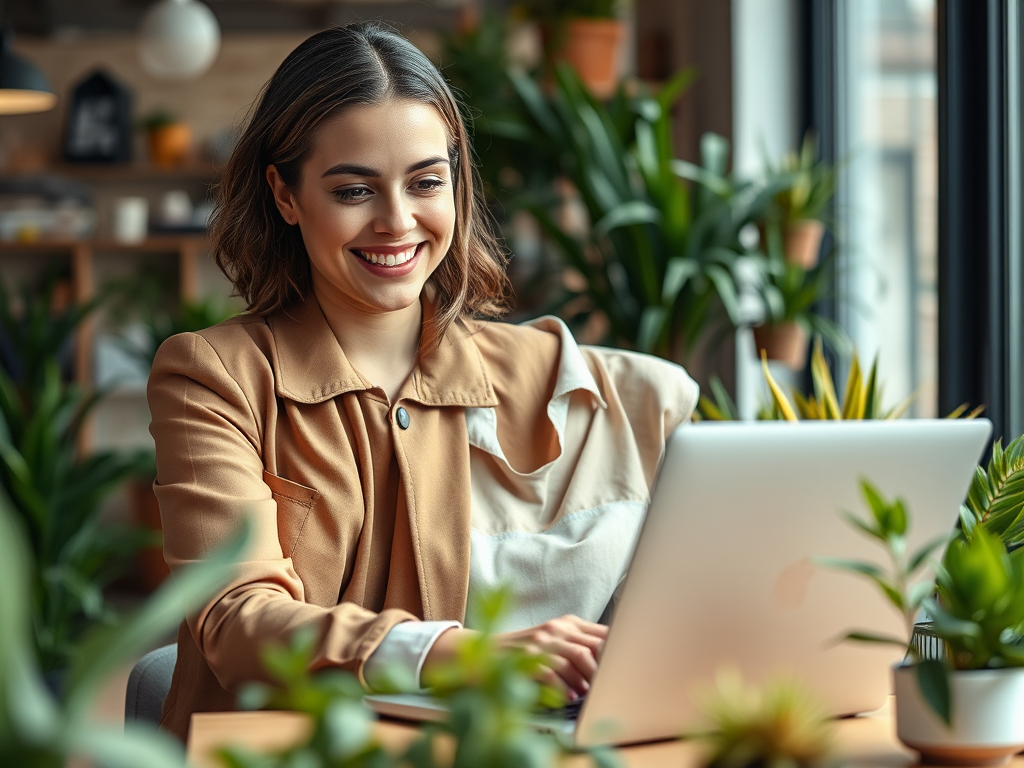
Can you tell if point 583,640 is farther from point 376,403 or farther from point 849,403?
point 849,403

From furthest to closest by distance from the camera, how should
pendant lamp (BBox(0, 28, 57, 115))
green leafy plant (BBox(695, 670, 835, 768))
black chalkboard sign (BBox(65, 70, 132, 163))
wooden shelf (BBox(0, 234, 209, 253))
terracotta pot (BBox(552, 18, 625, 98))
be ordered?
black chalkboard sign (BBox(65, 70, 132, 163)) < wooden shelf (BBox(0, 234, 209, 253)) < terracotta pot (BBox(552, 18, 625, 98)) < pendant lamp (BBox(0, 28, 57, 115)) < green leafy plant (BBox(695, 670, 835, 768))

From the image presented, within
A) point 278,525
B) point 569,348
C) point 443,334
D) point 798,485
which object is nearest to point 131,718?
point 278,525

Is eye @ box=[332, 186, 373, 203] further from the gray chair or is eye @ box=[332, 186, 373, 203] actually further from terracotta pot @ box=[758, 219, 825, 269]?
terracotta pot @ box=[758, 219, 825, 269]

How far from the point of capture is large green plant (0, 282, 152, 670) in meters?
2.93

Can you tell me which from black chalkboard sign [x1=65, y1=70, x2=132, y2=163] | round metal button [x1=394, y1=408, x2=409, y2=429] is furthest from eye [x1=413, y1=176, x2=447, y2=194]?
black chalkboard sign [x1=65, y1=70, x2=132, y2=163]

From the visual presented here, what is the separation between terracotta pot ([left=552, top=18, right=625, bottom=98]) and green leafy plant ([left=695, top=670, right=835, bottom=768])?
138 inches

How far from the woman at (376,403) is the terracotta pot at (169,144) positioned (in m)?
4.40

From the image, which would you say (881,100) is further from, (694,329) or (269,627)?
(269,627)

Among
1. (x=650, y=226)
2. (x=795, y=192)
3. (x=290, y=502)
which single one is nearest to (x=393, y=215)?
(x=290, y=502)

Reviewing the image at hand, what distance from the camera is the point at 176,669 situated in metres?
1.40

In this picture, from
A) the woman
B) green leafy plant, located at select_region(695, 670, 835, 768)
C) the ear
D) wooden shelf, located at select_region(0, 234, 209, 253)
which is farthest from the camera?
wooden shelf, located at select_region(0, 234, 209, 253)

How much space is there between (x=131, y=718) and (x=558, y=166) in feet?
8.38

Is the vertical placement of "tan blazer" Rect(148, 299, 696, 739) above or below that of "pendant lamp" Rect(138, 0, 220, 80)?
below

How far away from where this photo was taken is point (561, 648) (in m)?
1.00
